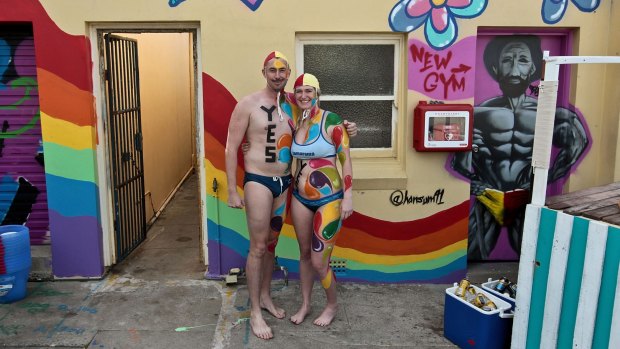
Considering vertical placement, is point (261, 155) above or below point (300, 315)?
above

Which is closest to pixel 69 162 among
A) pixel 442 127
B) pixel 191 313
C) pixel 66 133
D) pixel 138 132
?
pixel 66 133

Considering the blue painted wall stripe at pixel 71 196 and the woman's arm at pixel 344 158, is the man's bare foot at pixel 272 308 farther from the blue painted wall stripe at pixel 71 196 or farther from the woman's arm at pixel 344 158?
the blue painted wall stripe at pixel 71 196

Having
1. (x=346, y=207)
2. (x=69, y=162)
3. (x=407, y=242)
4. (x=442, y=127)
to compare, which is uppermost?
(x=442, y=127)

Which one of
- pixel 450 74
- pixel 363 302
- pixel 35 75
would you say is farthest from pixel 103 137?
pixel 450 74

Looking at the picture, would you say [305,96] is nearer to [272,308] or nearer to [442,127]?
[442,127]

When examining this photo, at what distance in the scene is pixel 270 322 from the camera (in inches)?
169

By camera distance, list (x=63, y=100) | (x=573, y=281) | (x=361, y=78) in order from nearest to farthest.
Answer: (x=573, y=281), (x=63, y=100), (x=361, y=78)

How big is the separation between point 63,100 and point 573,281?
4297 mm

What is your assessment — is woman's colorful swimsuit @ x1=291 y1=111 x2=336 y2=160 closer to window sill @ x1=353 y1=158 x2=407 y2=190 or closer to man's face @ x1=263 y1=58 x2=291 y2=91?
man's face @ x1=263 y1=58 x2=291 y2=91

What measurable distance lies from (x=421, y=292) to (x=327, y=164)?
178 centimetres

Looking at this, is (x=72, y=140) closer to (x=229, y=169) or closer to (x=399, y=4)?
(x=229, y=169)

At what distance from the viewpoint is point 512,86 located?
5.15 meters

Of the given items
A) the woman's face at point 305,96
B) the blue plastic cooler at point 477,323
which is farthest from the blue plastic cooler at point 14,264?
the blue plastic cooler at point 477,323

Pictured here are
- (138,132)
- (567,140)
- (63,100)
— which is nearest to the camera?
(63,100)
